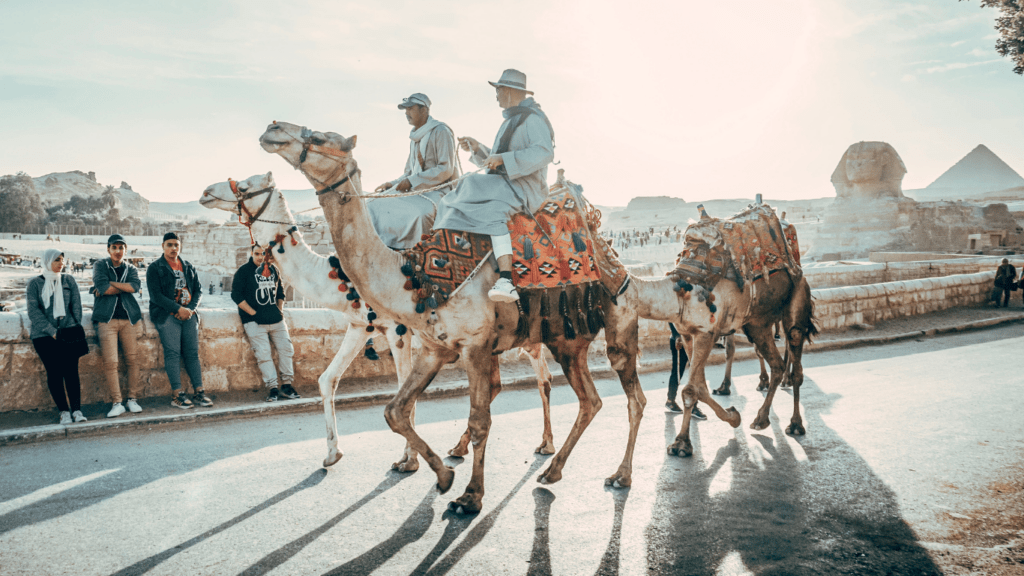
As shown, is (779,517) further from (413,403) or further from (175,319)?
(175,319)

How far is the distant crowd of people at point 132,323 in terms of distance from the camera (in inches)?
243

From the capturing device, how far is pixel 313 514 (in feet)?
13.5

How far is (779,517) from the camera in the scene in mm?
4008

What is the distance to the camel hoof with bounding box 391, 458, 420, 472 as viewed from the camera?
5.00m

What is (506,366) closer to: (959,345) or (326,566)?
(326,566)

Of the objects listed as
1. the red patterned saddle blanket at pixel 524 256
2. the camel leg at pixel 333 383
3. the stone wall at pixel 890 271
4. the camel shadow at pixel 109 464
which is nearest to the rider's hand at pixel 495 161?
the red patterned saddle blanket at pixel 524 256

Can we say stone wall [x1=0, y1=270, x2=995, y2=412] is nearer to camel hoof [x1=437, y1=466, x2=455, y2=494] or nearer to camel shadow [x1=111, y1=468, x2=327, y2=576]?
camel shadow [x1=111, y1=468, x2=327, y2=576]

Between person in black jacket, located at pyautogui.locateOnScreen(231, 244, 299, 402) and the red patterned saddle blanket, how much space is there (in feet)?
12.4

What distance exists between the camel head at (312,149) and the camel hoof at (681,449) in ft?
11.6

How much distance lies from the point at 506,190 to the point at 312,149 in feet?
4.35

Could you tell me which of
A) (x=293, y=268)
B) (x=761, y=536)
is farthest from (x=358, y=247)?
(x=761, y=536)

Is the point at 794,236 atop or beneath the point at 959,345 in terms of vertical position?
atop

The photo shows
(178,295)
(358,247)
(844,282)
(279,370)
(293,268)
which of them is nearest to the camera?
(358,247)

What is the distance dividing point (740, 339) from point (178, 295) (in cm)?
905
